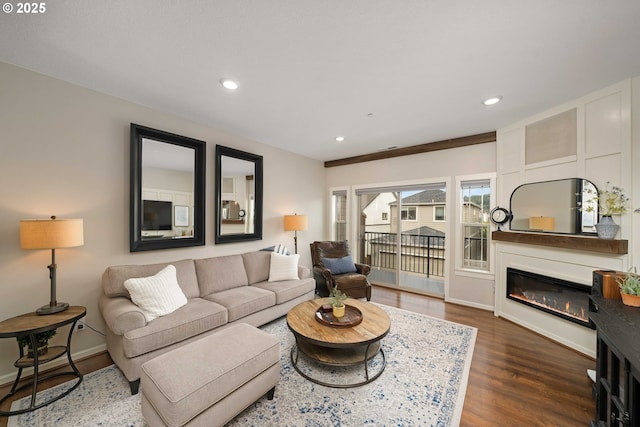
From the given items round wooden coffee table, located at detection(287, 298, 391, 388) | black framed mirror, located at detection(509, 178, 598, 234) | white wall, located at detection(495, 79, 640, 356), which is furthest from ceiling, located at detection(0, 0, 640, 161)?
round wooden coffee table, located at detection(287, 298, 391, 388)

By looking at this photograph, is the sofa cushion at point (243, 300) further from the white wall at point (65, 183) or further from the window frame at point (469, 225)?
the window frame at point (469, 225)

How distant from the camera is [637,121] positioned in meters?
2.16

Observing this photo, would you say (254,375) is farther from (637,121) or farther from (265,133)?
(637,121)

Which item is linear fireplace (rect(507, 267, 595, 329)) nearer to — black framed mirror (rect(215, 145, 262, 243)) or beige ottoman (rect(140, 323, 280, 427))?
beige ottoman (rect(140, 323, 280, 427))

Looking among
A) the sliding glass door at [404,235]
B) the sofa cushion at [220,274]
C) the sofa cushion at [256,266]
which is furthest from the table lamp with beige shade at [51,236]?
the sliding glass door at [404,235]

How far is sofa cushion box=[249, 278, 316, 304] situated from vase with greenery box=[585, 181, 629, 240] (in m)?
3.33

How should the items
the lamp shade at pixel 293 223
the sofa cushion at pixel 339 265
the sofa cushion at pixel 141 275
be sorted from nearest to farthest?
the sofa cushion at pixel 141 275 → the sofa cushion at pixel 339 265 → the lamp shade at pixel 293 223

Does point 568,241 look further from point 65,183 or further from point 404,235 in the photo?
point 65,183

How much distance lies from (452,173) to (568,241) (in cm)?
178

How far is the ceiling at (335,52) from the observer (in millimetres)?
1468

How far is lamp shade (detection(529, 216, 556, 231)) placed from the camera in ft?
9.34

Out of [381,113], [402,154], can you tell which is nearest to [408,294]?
[402,154]

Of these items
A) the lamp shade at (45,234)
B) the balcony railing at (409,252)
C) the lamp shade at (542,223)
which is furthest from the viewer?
the balcony railing at (409,252)

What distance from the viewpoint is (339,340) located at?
2.00 meters
